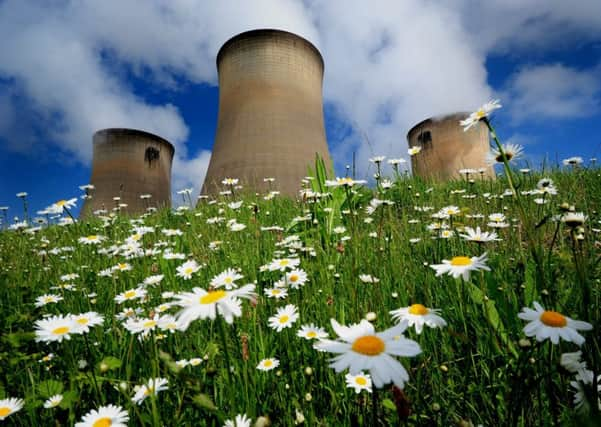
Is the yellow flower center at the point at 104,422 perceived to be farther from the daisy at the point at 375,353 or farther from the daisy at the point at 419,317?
the daisy at the point at 419,317

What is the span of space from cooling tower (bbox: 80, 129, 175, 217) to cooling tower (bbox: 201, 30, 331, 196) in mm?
3798

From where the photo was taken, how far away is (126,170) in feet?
42.8

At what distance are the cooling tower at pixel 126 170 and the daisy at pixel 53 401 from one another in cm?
1200

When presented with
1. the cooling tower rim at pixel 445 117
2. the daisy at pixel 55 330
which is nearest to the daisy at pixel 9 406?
the daisy at pixel 55 330

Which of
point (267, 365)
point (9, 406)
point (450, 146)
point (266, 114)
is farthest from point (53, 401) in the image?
point (450, 146)

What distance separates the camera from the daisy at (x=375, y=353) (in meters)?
0.49

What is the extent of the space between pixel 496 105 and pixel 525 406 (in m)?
0.78

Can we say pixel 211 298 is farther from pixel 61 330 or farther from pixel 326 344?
pixel 61 330

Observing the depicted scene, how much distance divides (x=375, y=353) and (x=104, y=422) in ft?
1.84

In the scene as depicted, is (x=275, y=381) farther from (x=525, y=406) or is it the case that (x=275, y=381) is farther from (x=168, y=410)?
(x=525, y=406)

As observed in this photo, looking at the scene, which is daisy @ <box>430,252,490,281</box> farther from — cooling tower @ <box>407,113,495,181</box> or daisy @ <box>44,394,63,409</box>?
cooling tower @ <box>407,113,495,181</box>

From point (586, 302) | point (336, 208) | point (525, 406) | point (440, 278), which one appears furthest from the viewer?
point (336, 208)

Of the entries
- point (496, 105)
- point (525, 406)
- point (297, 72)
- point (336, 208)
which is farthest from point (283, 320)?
point (297, 72)

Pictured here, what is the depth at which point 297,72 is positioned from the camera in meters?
10.4
